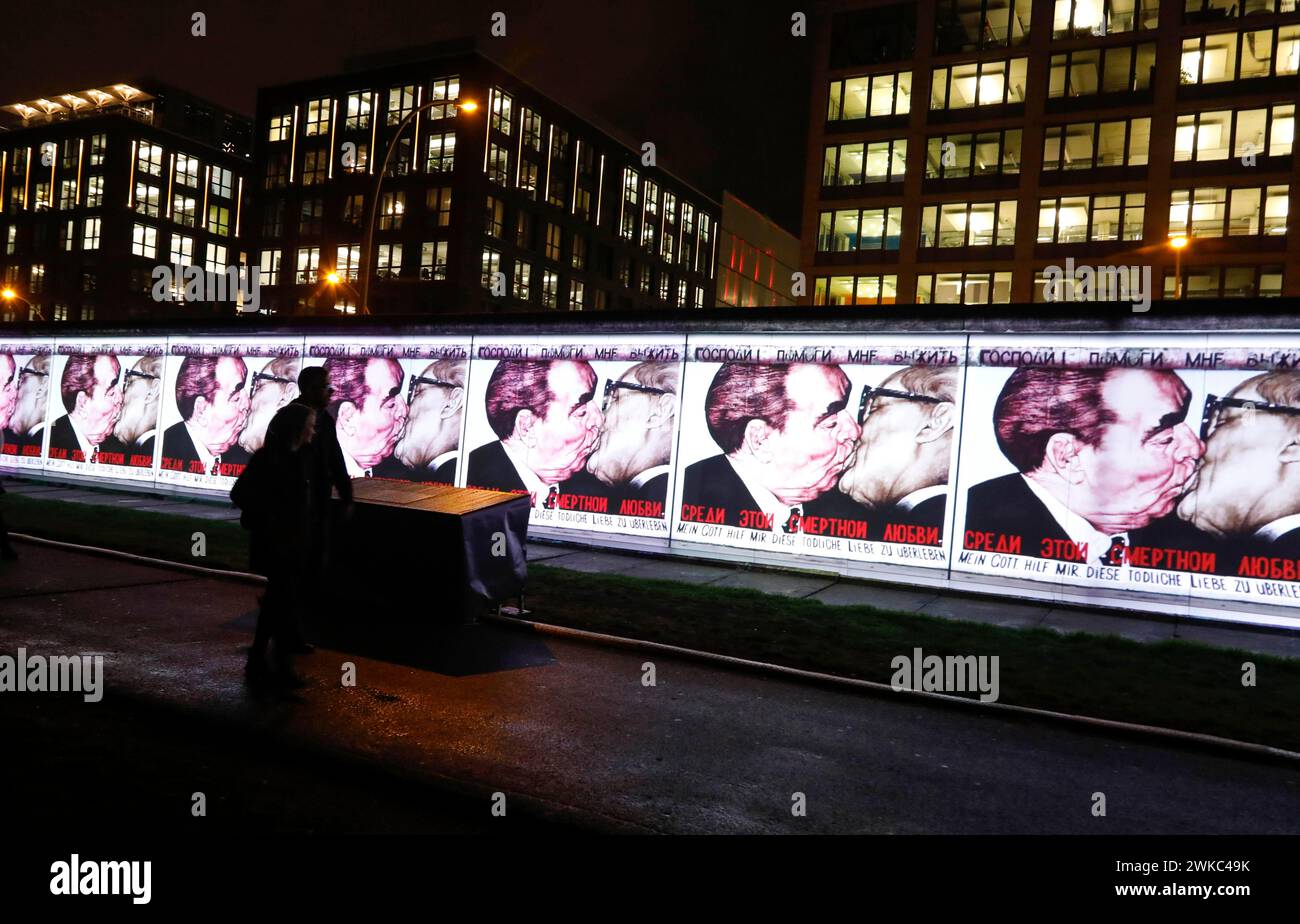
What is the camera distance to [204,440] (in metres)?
17.9

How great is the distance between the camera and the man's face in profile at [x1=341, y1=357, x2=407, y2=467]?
15.9 metres

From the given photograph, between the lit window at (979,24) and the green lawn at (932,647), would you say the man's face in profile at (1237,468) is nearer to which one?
the green lawn at (932,647)

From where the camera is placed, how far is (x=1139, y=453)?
1096 centimetres

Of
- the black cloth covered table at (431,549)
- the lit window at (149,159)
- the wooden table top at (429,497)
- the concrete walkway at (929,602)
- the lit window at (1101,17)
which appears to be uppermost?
the lit window at (1101,17)

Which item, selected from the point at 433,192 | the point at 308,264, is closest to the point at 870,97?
the point at 433,192

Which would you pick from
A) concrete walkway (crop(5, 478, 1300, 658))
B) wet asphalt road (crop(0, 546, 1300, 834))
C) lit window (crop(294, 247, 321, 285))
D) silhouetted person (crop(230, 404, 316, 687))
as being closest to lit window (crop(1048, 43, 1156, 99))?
lit window (crop(294, 247, 321, 285))

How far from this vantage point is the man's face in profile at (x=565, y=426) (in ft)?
46.6

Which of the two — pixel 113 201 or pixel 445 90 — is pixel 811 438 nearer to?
pixel 445 90

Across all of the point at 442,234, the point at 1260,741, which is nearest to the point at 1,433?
the point at 1260,741

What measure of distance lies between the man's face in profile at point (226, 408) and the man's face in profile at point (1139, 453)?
1486cm

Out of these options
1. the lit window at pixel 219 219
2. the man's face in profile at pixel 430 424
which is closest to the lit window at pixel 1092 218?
the man's face in profile at pixel 430 424

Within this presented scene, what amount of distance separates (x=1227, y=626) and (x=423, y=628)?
29.6 ft

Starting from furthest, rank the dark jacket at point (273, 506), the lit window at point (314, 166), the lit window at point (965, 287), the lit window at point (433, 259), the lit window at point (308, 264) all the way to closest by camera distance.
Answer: the lit window at point (314, 166)
the lit window at point (308, 264)
the lit window at point (433, 259)
the lit window at point (965, 287)
the dark jacket at point (273, 506)
